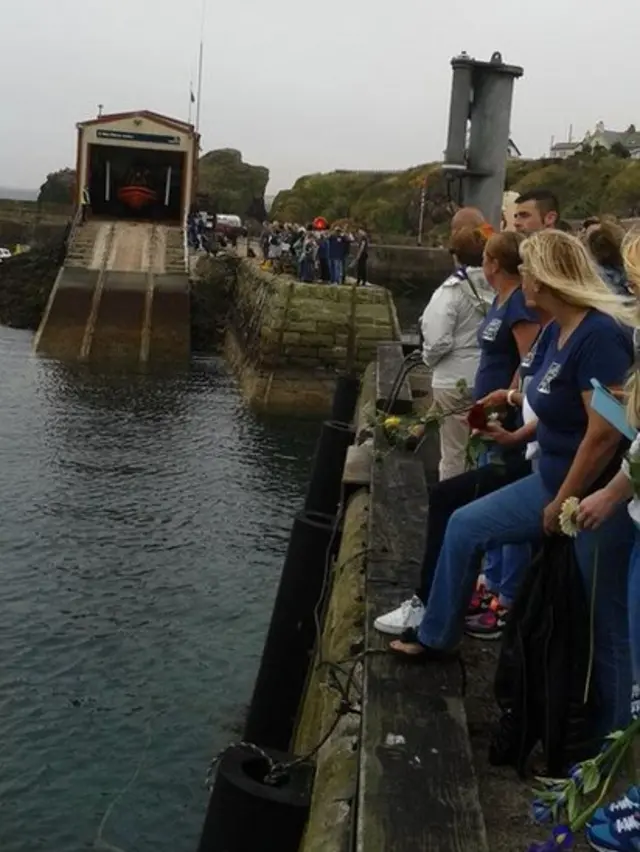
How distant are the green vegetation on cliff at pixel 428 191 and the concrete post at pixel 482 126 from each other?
45.9 meters

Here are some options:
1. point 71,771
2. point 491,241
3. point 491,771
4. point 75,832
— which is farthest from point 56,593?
point 491,771

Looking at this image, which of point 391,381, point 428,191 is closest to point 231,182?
Answer: point 428,191

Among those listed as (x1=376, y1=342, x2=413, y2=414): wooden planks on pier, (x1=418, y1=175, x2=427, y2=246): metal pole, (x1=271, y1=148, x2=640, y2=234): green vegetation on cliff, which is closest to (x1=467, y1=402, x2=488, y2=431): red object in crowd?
(x1=376, y1=342, x2=413, y2=414): wooden planks on pier

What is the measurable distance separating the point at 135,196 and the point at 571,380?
118 feet

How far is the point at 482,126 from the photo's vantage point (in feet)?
23.8

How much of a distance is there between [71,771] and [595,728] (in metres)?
4.96

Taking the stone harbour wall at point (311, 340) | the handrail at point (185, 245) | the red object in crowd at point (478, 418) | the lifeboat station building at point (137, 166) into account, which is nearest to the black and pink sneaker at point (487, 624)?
the red object in crowd at point (478, 418)

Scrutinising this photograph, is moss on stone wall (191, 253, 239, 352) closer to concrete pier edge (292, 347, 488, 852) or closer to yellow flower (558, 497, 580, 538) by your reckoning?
concrete pier edge (292, 347, 488, 852)

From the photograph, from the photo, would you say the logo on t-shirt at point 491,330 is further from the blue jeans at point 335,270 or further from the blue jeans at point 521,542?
the blue jeans at point 335,270

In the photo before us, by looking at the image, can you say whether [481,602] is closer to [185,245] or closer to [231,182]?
[185,245]

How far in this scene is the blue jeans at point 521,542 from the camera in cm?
360

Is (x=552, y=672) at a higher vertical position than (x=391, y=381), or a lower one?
lower

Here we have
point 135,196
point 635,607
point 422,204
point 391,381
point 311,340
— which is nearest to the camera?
point 635,607

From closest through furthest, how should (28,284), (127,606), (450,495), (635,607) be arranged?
(635,607) < (450,495) < (127,606) < (28,284)
